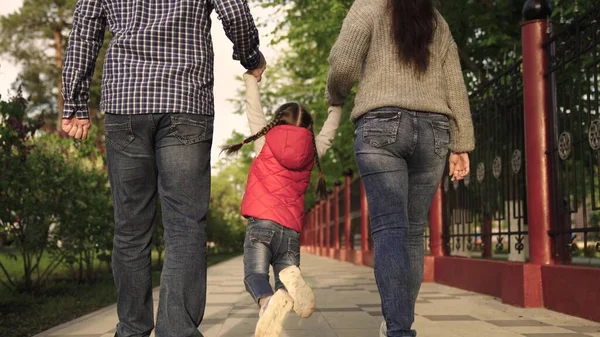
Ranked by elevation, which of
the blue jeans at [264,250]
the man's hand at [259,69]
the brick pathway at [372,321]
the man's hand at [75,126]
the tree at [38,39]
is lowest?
the brick pathway at [372,321]

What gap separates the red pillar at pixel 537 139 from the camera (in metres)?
6.43

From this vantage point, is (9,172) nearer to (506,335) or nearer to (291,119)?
(291,119)

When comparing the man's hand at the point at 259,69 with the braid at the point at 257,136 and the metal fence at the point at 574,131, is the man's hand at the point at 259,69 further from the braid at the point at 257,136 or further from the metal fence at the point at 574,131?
the metal fence at the point at 574,131

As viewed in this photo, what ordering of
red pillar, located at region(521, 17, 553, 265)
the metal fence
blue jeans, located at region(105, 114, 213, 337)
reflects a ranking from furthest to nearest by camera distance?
red pillar, located at region(521, 17, 553, 265), the metal fence, blue jeans, located at region(105, 114, 213, 337)

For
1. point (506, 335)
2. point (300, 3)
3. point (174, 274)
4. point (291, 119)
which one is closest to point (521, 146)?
point (506, 335)

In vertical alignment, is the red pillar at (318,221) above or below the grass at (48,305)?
above

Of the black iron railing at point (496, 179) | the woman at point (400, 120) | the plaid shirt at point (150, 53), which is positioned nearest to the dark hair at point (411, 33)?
the woman at point (400, 120)

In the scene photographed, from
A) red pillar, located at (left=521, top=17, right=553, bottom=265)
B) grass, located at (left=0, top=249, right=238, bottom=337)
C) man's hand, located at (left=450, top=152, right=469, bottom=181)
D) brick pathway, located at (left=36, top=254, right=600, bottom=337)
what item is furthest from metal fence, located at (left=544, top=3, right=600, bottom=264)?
grass, located at (left=0, top=249, right=238, bottom=337)

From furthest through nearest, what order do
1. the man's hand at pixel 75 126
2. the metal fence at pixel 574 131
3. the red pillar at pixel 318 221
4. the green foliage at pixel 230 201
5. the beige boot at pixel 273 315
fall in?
the green foliage at pixel 230 201 < the red pillar at pixel 318 221 < the metal fence at pixel 574 131 < the beige boot at pixel 273 315 < the man's hand at pixel 75 126

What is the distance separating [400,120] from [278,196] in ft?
2.82

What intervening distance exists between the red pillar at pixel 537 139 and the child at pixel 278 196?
11.5 feet

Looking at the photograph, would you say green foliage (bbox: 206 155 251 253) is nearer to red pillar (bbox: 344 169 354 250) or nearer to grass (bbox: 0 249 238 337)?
red pillar (bbox: 344 169 354 250)

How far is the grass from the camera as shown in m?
5.96

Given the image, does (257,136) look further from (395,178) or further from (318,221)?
(318,221)
